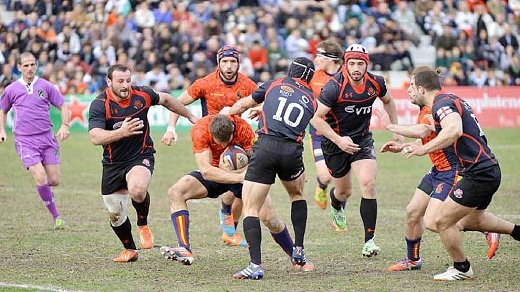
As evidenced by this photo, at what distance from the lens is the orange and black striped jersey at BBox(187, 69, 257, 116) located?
1266 centimetres

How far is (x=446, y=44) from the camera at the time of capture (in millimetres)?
31766

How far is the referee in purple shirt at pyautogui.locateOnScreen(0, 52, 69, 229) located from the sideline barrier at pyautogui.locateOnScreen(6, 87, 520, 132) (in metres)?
11.2

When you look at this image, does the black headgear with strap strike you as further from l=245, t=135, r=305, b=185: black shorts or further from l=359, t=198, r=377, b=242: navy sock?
l=359, t=198, r=377, b=242: navy sock

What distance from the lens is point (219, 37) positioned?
2895cm

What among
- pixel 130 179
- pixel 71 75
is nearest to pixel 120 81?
pixel 130 179

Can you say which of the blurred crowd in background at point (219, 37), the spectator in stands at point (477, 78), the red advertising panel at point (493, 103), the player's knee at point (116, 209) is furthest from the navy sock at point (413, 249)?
the spectator in stands at point (477, 78)

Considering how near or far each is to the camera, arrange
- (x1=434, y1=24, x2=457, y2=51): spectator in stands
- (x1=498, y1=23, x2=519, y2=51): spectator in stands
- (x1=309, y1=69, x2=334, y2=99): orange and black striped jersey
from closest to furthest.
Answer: (x1=309, y1=69, x2=334, y2=99): orange and black striped jersey
(x1=434, y1=24, x2=457, y2=51): spectator in stands
(x1=498, y1=23, x2=519, y2=51): spectator in stands

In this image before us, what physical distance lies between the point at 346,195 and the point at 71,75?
51.8 ft

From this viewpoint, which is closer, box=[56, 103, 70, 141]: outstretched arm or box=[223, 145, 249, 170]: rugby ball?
box=[223, 145, 249, 170]: rugby ball

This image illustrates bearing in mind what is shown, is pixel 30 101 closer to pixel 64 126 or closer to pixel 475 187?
pixel 64 126

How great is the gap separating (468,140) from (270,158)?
187 centimetres

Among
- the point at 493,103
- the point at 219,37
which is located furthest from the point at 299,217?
the point at 493,103

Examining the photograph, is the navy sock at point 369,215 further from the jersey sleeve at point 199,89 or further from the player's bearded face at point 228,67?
the jersey sleeve at point 199,89

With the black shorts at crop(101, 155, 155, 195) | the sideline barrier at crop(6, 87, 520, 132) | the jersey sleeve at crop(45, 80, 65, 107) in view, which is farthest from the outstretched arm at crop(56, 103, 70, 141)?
the sideline barrier at crop(6, 87, 520, 132)
